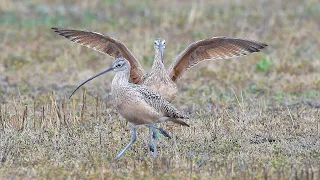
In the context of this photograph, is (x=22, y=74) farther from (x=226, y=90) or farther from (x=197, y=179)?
(x=197, y=179)

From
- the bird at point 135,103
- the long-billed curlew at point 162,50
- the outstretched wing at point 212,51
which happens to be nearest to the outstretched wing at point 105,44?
the long-billed curlew at point 162,50

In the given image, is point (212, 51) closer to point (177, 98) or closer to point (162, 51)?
point (162, 51)

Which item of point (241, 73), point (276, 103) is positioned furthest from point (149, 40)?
point (276, 103)

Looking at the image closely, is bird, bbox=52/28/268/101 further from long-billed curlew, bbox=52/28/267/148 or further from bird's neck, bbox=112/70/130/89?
bird's neck, bbox=112/70/130/89

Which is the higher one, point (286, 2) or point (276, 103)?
point (286, 2)

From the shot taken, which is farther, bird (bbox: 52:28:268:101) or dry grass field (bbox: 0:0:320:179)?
bird (bbox: 52:28:268:101)

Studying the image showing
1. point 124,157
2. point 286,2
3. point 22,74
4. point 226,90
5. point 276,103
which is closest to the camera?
point 124,157

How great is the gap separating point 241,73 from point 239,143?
478cm

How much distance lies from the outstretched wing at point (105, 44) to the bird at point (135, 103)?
61.6 inches

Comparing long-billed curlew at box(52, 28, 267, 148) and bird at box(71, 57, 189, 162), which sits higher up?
long-billed curlew at box(52, 28, 267, 148)

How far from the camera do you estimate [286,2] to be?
1850 centimetres

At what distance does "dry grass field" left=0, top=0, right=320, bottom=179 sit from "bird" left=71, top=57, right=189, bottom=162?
1.18 feet

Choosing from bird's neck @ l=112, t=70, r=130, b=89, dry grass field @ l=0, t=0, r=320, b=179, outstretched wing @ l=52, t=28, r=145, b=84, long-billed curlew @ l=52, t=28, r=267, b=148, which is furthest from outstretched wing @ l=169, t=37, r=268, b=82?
bird's neck @ l=112, t=70, r=130, b=89

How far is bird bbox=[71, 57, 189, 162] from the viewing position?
311 inches
